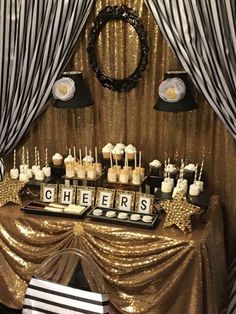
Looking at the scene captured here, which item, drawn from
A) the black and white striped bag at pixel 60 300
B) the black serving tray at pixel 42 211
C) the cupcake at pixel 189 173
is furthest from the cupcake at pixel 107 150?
the black and white striped bag at pixel 60 300

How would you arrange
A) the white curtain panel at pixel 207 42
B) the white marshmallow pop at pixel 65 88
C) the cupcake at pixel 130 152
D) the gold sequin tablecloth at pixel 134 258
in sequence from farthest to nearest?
the cupcake at pixel 130 152
the white marshmallow pop at pixel 65 88
the white curtain panel at pixel 207 42
the gold sequin tablecloth at pixel 134 258

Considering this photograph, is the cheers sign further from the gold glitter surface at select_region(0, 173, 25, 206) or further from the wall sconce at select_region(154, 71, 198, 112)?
the wall sconce at select_region(154, 71, 198, 112)

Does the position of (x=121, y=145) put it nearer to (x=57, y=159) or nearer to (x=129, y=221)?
(x=57, y=159)

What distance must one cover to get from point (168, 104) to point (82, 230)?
0.97 metres

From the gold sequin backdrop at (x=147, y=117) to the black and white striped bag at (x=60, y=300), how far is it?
1.43 metres

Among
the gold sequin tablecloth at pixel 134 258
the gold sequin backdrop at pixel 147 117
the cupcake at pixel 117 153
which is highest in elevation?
the gold sequin backdrop at pixel 147 117

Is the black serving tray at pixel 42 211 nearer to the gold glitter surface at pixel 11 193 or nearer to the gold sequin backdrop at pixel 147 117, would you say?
the gold glitter surface at pixel 11 193

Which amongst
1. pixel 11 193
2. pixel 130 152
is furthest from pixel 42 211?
pixel 130 152

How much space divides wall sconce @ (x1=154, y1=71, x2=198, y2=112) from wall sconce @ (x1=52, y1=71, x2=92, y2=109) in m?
0.54

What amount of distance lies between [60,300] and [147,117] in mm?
1550

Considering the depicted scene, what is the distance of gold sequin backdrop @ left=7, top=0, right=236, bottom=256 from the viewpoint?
115 inches

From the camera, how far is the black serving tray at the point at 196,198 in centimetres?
264

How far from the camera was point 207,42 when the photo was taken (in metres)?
2.66

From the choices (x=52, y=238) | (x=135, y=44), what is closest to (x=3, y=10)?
(x=135, y=44)
